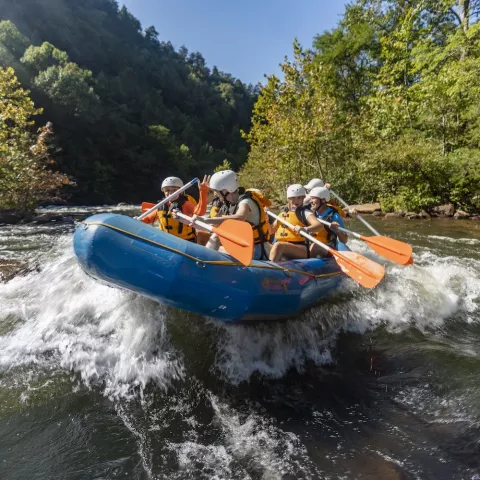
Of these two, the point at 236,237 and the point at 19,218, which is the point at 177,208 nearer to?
the point at 236,237

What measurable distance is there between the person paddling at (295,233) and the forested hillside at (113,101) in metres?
18.4

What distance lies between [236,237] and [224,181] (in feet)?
2.66

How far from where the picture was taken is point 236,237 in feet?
10.8

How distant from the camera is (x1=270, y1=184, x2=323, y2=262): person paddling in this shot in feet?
15.3

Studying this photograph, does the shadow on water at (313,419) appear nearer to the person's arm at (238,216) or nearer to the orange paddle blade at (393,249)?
the orange paddle blade at (393,249)

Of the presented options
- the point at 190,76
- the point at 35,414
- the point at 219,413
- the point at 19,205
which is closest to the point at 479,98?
the point at 219,413

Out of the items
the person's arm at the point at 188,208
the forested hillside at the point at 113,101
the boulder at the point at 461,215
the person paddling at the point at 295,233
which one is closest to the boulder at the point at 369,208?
the boulder at the point at 461,215

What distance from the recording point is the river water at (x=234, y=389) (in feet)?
7.68

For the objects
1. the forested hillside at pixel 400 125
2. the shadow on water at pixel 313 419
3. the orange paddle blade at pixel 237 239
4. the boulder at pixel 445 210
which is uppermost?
the forested hillside at pixel 400 125

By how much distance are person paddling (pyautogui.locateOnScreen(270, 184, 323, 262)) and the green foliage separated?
10.1m

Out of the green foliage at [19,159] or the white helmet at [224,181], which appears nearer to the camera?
the white helmet at [224,181]

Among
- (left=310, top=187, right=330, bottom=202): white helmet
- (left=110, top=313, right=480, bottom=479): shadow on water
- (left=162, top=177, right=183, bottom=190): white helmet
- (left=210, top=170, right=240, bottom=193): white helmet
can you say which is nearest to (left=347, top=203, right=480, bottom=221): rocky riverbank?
(left=310, top=187, right=330, bottom=202): white helmet

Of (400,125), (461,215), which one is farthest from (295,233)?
(400,125)

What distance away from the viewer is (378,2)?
1917 centimetres
